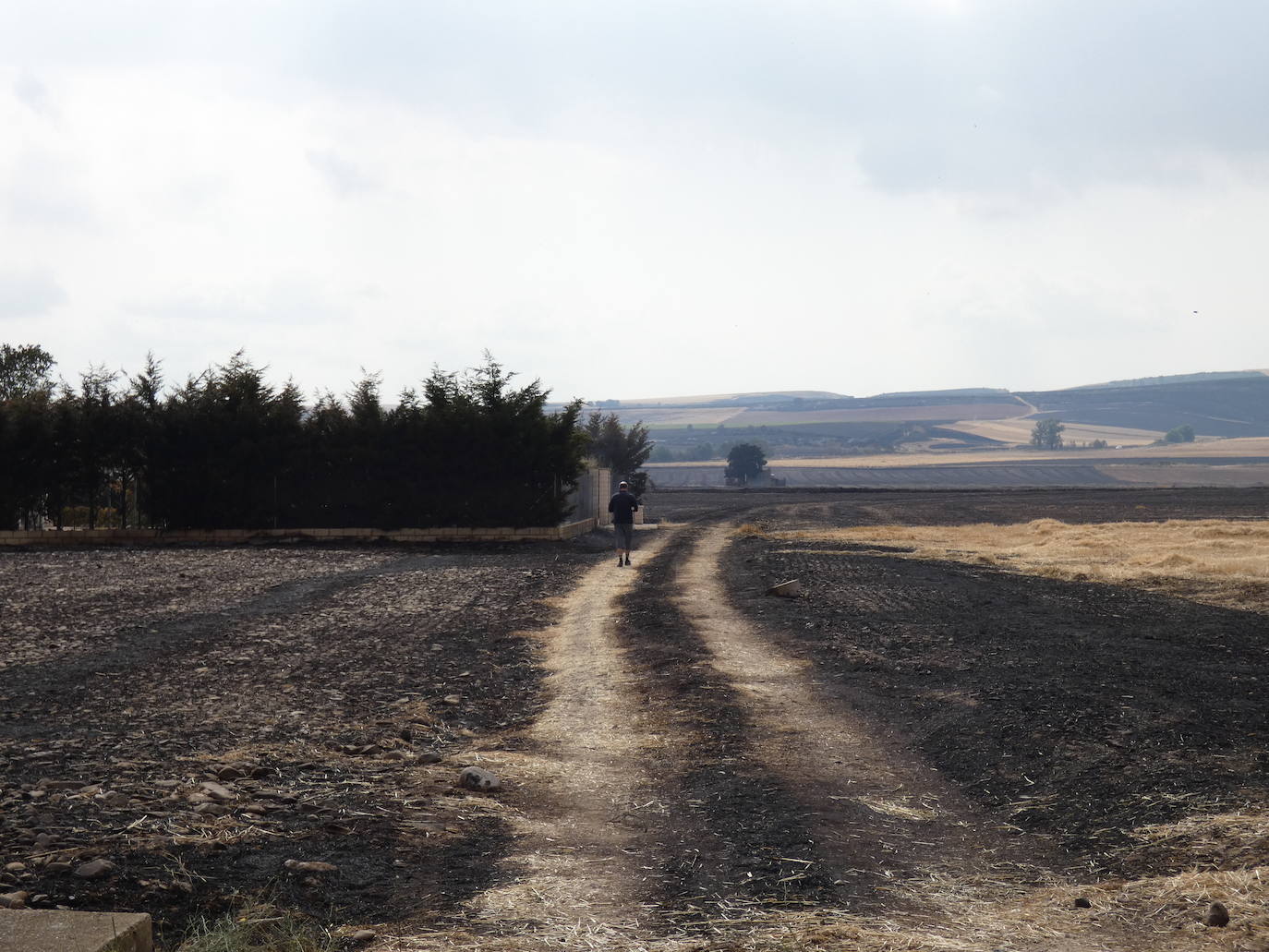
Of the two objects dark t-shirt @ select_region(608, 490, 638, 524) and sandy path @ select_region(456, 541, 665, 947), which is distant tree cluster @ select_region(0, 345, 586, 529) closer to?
dark t-shirt @ select_region(608, 490, 638, 524)

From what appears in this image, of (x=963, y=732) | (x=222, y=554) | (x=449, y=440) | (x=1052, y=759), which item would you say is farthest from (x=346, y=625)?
(x=449, y=440)

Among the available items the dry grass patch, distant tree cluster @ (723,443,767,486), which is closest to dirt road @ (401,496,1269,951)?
the dry grass patch

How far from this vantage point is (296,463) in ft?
113

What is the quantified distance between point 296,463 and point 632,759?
27762mm

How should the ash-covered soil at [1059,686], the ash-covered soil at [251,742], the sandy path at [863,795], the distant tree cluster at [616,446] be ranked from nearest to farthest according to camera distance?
the ash-covered soil at [251,742], the sandy path at [863,795], the ash-covered soil at [1059,686], the distant tree cluster at [616,446]

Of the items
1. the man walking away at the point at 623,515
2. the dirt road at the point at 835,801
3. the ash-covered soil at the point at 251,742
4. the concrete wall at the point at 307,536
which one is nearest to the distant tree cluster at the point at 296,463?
the concrete wall at the point at 307,536

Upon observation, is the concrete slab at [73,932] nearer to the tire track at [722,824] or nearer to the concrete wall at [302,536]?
the tire track at [722,824]

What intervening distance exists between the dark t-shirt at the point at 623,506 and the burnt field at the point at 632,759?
695 centimetres

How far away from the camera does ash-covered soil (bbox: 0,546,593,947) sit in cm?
579

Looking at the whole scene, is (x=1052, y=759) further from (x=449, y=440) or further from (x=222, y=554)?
(x=449, y=440)

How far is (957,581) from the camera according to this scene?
22.6 m

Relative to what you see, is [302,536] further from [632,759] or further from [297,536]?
[632,759]

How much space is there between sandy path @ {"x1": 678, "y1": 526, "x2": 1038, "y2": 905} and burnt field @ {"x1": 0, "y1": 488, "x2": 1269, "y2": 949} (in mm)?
35

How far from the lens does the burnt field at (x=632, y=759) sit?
5.69m
